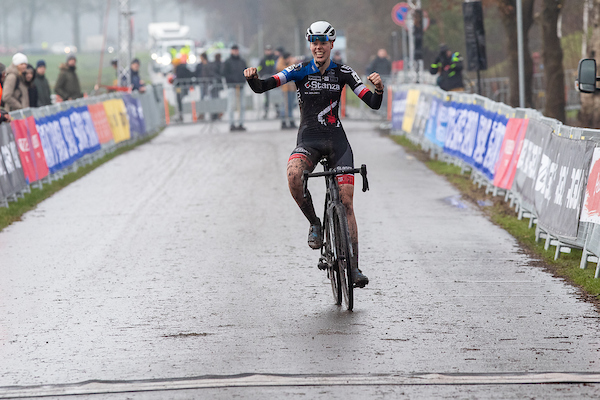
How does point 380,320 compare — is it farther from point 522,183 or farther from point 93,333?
point 522,183

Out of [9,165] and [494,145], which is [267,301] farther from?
[9,165]

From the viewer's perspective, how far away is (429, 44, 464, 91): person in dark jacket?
957 inches

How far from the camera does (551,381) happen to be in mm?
5734

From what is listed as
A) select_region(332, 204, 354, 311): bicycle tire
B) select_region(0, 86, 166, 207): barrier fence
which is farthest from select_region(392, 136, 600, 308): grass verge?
select_region(0, 86, 166, 207): barrier fence

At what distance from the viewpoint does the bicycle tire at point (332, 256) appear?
769 cm

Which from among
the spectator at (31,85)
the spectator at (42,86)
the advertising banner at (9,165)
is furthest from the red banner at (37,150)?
the spectator at (42,86)

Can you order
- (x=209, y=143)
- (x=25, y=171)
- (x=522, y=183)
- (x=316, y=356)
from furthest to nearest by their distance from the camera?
(x=209, y=143) → (x=25, y=171) → (x=522, y=183) → (x=316, y=356)

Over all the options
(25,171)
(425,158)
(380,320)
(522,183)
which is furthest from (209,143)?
(380,320)

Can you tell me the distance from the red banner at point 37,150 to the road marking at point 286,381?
10479 mm

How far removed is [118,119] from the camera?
2419cm

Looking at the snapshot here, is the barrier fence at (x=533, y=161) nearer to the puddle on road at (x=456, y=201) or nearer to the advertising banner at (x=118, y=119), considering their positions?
the puddle on road at (x=456, y=201)

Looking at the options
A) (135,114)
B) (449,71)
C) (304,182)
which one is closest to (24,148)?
(304,182)

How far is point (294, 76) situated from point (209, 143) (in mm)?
17384

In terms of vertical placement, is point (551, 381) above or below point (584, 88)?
below
